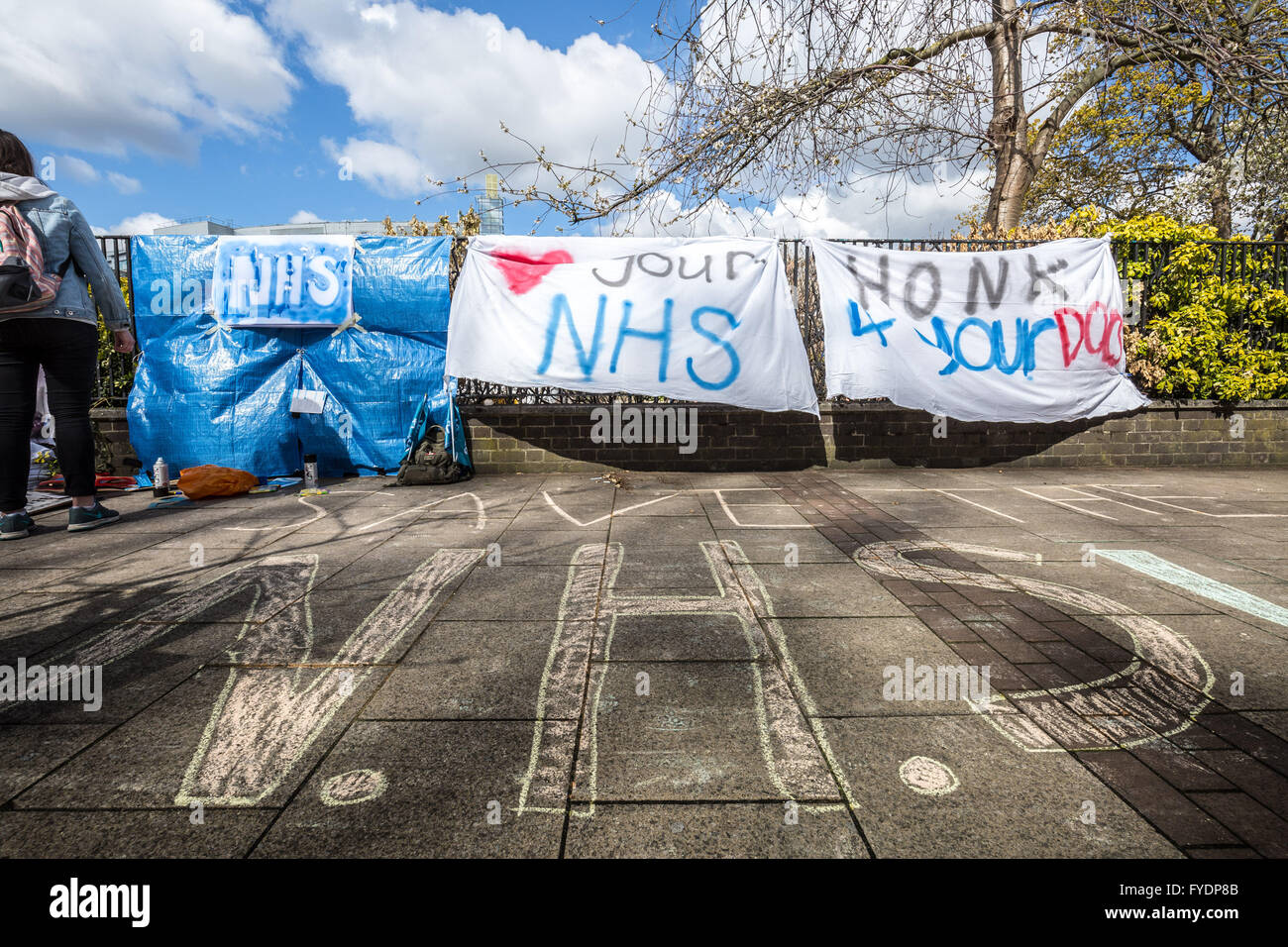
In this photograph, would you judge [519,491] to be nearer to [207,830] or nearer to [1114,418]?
[207,830]

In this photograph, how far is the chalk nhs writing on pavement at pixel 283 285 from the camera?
7.49m

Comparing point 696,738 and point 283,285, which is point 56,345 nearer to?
point 283,285

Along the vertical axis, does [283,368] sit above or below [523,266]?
below

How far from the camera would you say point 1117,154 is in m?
18.6

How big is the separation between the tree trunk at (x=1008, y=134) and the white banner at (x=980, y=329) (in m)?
2.47

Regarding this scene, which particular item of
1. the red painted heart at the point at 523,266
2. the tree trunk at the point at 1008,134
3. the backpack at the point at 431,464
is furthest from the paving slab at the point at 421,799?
the tree trunk at the point at 1008,134

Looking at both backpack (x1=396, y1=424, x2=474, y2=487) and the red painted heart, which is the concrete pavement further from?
the red painted heart

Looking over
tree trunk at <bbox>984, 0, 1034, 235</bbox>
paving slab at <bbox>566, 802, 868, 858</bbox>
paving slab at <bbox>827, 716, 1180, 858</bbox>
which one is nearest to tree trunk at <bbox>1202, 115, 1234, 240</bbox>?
tree trunk at <bbox>984, 0, 1034, 235</bbox>

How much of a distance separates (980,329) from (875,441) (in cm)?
176

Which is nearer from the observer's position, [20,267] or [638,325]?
[20,267]

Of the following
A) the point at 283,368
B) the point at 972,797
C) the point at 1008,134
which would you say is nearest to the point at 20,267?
the point at 283,368

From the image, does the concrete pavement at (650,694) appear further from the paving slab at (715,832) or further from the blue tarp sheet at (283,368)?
the blue tarp sheet at (283,368)

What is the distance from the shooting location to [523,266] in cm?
748
